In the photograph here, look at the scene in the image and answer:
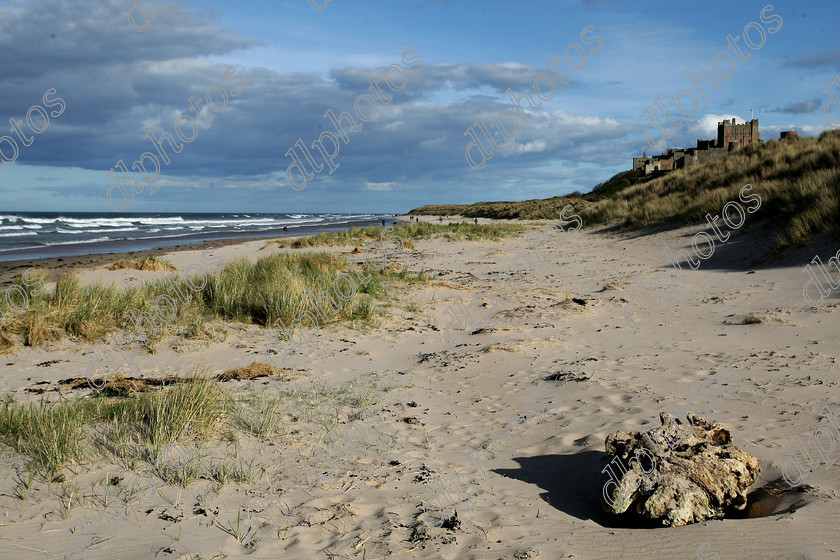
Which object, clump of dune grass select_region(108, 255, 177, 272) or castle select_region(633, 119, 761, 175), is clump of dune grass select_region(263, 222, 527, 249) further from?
castle select_region(633, 119, 761, 175)

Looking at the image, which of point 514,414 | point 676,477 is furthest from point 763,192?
point 676,477

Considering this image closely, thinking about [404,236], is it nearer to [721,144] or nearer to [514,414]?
[514,414]

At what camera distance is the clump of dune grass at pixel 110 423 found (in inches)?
150

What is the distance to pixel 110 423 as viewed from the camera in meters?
4.32

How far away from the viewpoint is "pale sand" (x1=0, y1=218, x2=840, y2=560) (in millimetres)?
3016

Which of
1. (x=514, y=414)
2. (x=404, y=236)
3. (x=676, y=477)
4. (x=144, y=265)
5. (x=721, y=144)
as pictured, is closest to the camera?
(x=676, y=477)

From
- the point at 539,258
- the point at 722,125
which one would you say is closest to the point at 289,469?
the point at 539,258

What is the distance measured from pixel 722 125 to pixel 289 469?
133 ft

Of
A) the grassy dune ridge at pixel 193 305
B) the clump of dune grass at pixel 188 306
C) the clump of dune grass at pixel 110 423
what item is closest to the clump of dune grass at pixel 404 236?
the grassy dune ridge at pixel 193 305

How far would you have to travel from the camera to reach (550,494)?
Answer: 143 inches

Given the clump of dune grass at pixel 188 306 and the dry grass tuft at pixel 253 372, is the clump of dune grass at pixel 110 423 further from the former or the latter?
the clump of dune grass at pixel 188 306

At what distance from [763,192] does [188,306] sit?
14.2 metres

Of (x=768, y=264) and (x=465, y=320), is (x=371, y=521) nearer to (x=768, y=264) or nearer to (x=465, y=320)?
(x=465, y=320)

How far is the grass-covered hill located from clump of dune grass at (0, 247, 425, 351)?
A: 8.86 meters
